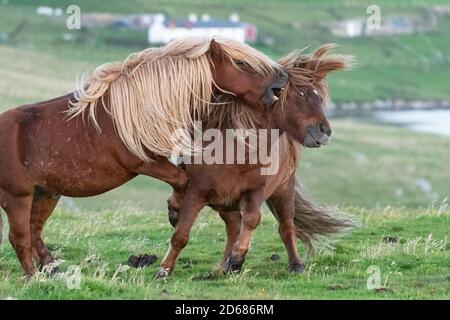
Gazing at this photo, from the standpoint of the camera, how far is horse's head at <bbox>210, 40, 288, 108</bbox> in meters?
10.2

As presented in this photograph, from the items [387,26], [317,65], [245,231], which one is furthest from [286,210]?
[387,26]

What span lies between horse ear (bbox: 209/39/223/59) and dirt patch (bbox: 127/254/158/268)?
8.43 feet

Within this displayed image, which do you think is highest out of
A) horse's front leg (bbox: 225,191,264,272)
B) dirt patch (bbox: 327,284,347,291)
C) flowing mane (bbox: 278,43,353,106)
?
flowing mane (bbox: 278,43,353,106)

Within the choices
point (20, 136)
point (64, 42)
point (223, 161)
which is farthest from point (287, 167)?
point (64, 42)

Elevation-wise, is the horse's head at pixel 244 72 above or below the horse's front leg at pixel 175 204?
above

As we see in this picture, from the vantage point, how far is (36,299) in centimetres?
871

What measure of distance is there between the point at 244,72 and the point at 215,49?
37cm

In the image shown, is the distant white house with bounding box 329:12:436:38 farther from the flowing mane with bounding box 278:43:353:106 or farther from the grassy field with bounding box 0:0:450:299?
the flowing mane with bounding box 278:43:353:106

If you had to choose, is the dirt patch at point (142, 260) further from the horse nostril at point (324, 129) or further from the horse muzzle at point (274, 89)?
the horse nostril at point (324, 129)

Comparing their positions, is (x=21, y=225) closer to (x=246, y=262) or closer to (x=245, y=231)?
(x=245, y=231)

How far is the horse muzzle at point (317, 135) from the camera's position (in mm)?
10547

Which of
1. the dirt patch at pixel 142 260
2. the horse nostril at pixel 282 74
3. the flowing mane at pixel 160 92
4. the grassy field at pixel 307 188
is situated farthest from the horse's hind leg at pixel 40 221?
the horse nostril at pixel 282 74

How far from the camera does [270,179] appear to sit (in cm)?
1073

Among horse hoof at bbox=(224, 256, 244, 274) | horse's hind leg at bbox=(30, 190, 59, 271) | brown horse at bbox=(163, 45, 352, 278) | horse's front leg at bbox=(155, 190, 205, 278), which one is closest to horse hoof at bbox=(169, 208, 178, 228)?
brown horse at bbox=(163, 45, 352, 278)
